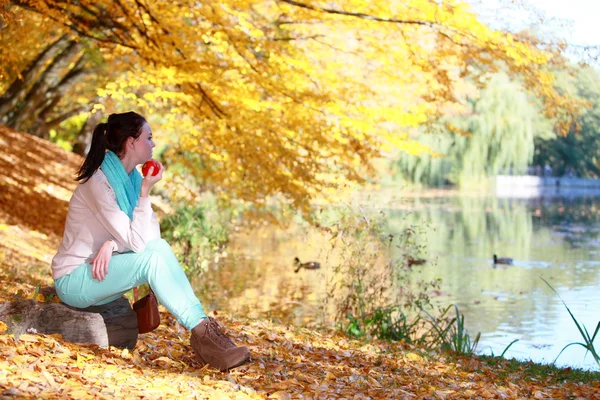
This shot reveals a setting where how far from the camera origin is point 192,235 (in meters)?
11.0

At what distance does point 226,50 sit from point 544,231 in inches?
554

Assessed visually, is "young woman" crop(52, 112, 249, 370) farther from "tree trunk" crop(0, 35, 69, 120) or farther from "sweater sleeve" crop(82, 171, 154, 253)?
"tree trunk" crop(0, 35, 69, 120)

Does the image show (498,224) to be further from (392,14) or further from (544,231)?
(392,14)

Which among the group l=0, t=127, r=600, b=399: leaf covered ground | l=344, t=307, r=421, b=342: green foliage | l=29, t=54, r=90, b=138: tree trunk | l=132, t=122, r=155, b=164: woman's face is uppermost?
l=29, t=54, r=90, b=138: tree trunk

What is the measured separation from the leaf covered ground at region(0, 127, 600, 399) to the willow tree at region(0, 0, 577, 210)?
2.34 meters

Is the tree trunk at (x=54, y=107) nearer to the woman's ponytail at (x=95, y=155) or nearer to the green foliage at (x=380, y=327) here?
the green foliage at (x=380, y=327)

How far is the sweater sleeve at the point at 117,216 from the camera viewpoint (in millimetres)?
3533

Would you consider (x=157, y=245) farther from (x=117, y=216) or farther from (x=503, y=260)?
(x=503, y=260)

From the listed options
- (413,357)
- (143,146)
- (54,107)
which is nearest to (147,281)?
(143,146)

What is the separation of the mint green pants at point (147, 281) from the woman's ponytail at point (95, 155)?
39 cm

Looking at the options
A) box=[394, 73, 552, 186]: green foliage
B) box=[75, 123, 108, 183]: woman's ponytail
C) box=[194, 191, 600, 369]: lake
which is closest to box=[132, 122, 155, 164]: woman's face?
box=[75, 123, 108, 183]: woman's ponytail

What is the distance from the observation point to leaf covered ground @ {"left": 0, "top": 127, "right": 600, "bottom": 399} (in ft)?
10.6

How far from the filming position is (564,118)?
797 centimetres

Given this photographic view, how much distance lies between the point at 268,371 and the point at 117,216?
3.36 ft
